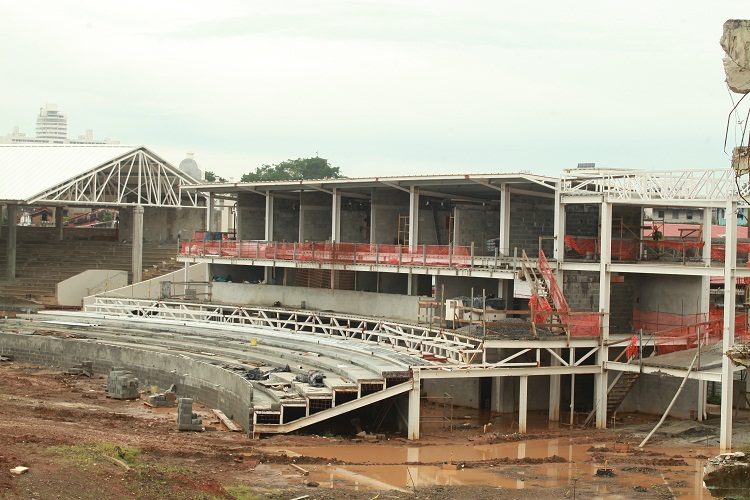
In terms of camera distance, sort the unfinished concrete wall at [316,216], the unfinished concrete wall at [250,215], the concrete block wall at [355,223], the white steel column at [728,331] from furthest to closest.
A: the unfinished concrete wall at [250,215] → the unfinished concrete wall at [316,216] → the concrete block wall at [355,223] → the white steel column at [728,331]

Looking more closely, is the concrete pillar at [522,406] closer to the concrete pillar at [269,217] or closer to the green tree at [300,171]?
the concrete pillar at [269,217]

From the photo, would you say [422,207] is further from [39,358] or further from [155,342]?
[39,358]

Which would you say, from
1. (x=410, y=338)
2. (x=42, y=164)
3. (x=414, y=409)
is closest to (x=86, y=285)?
(x=42, y=164)

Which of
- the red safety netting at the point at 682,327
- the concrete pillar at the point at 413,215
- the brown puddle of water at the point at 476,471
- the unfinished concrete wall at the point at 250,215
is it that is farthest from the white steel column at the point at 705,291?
the unfinished concrete wall at the point at 250,215

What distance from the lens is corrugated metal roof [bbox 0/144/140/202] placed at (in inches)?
1953

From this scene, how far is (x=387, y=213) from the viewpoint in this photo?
A: 1594 inches

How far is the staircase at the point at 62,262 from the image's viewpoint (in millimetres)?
51594

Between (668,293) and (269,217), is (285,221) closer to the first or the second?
(269,217)

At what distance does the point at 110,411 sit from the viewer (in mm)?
27594

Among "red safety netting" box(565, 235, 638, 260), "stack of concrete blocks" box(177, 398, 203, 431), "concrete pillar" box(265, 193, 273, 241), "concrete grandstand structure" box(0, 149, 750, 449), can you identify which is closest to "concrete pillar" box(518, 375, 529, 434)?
"concrete grandstand structure" box(0, 149, 750, 449)

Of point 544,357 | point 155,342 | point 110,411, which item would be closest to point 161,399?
point 110,411

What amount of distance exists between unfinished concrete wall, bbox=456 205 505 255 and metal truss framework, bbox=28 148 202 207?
19.3 m

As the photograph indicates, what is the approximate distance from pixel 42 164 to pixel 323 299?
2186 cm

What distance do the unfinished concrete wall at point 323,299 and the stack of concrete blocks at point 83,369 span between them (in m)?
9.00
